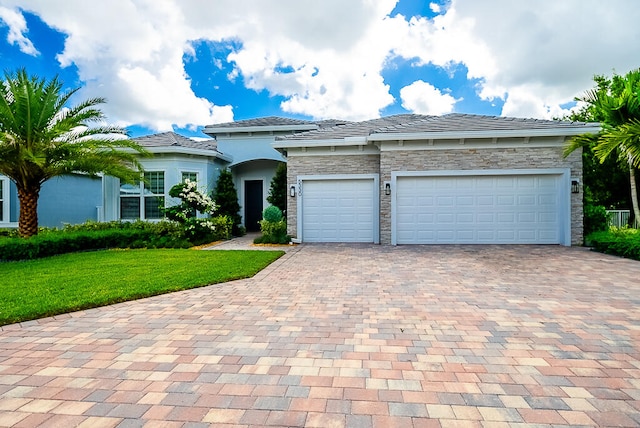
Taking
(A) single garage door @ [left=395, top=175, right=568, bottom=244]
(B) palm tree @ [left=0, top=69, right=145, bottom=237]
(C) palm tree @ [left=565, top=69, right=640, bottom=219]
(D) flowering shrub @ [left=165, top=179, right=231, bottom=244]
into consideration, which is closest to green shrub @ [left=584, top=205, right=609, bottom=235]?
(A) single garage door @ [left=395, top=175, right=568, bottom=244]

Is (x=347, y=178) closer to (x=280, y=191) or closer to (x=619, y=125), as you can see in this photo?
(x=280, y=191)

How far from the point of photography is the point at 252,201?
55.5ft

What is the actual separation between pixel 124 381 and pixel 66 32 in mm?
13253

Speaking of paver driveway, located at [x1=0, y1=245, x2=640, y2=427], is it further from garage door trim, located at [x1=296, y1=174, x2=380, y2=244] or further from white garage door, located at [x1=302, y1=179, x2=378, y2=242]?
white garage door, located at [x1=302, y1=179, x2=378, y2=242]

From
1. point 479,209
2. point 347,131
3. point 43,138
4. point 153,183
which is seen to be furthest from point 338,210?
point 43,138

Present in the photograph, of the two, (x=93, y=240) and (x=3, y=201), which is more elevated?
(x=3, y=201)

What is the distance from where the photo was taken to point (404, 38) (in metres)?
13.0

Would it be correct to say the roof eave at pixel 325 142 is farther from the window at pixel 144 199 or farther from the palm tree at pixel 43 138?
the window at pixel 144 199

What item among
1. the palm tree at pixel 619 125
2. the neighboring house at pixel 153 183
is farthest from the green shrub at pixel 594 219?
the neighboring house at pixel 153 183

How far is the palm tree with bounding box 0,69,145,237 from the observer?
28.8ft

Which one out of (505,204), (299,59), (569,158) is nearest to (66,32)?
(299,59)

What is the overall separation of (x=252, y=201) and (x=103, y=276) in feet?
35.2

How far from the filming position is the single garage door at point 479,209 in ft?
35.4

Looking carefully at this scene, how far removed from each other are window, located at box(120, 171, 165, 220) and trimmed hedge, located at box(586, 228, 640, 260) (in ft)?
48.7
